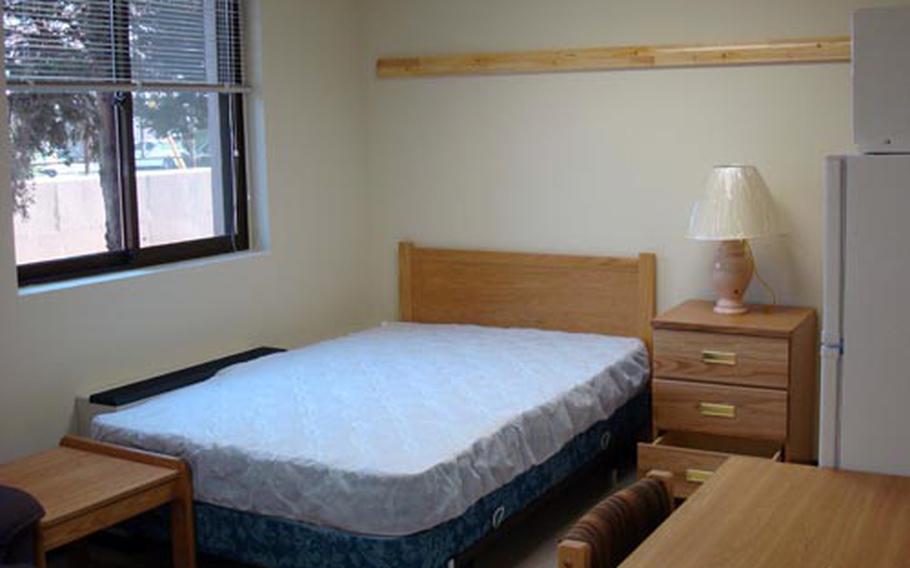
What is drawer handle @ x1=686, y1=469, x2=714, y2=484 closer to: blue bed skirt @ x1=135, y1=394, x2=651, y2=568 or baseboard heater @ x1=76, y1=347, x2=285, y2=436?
blue bed skirt @ x1=135, y1=394, x2=651, y2=568

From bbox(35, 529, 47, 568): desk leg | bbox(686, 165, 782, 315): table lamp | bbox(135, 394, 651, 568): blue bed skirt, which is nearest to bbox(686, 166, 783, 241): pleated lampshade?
bbox(686, 165, 782, 315): table lamp

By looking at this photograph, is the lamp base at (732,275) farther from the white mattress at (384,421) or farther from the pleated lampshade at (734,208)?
the white mattress at (384,421)

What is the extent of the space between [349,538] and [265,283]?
1840 mm

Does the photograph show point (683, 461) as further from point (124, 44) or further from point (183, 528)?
point (124, 44)

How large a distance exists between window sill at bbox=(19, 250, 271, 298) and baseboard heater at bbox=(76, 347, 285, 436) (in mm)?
364

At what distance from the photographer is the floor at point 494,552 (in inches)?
142

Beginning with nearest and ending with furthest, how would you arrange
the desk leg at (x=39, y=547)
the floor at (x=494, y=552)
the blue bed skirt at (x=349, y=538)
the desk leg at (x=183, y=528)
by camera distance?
1. the desk leg at (x=39, y=547)
2. the blue bed skirt at (x=349, y=538)
3. the desk leg at (x=183, y=528)
4. the floor at (x=494, y=552)

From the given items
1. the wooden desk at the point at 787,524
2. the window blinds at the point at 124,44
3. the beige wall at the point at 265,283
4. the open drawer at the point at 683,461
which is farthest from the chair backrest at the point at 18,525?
the open drawer at the point at 683,461

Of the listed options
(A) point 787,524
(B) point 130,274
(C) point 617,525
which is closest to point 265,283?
(B) point 130,274

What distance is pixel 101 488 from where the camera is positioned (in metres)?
3.15

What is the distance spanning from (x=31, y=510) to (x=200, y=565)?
862mm

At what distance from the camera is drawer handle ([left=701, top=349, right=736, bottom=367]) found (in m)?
4.01

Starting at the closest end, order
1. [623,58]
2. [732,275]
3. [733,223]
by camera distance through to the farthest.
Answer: [733,223] < [732,275] < [623,58]

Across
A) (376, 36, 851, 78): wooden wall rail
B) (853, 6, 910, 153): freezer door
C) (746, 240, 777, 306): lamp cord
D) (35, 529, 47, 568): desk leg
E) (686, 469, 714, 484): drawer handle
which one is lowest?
(686, 469, 714, 484): drawer handle
